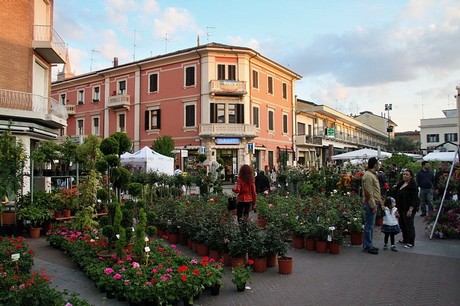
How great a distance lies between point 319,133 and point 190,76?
20.3 m

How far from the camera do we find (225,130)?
106 ft

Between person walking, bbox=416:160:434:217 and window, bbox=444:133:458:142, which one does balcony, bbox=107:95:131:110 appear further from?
window, bbox=444:133:458:142

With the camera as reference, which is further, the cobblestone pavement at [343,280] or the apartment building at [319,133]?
the apartment building at [319,133]

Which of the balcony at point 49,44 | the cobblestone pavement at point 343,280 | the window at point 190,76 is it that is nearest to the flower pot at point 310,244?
the cobblestone pavement at point 343,280

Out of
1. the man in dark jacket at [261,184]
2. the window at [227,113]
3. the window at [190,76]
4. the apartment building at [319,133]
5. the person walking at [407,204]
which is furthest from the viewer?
the apartment building at [319,133]

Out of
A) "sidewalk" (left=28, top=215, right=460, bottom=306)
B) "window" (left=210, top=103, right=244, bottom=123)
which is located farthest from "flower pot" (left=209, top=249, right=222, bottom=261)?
"window" (left=210, top=103, right=244, bottom=123)

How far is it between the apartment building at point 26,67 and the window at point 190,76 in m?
14.2

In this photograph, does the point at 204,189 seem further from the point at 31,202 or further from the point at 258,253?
the point at 258,253

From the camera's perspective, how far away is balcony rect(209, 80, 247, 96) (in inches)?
1267

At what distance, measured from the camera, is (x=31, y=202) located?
10578 mm

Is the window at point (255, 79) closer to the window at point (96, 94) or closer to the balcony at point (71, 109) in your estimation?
the window at point (96, 94)

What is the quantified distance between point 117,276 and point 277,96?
3473cm

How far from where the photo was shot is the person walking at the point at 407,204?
8.59 metres

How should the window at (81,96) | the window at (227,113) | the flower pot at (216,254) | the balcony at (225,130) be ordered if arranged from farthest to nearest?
the window at (81,96) → the window at (227,113) → the balcony at (225,130) → the flower pot at (216,254)
